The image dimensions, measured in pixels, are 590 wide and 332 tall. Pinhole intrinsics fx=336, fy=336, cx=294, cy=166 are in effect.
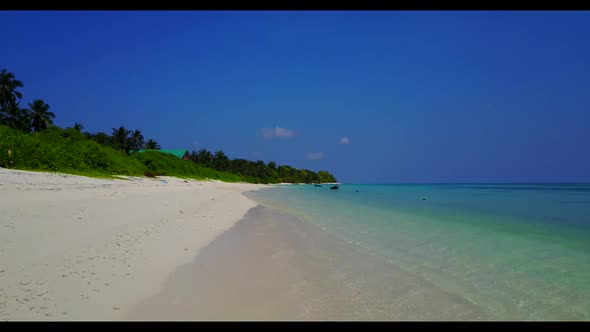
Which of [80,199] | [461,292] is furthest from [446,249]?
[80,199]

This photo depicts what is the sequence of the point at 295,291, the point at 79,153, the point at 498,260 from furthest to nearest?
the point at 79,153 < the point at 498,260 < the point at 295,291

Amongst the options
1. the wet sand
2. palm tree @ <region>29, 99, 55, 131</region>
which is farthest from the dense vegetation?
the wet sand

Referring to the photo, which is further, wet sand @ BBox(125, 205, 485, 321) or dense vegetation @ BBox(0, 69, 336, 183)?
dense vegetation @ BBox(0, 69, 336, 183)

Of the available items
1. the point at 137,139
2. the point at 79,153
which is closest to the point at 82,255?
the point at 79,153

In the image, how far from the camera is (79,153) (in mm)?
34594

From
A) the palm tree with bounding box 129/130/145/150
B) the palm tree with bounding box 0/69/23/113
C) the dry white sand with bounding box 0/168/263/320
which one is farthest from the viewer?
the palm tree with bounding box 129/130/145/150

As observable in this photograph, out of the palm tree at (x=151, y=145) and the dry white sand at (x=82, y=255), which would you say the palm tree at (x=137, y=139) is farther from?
the dry white sand at (x=82, y=255)

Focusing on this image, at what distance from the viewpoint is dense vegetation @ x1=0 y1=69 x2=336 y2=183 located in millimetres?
25156

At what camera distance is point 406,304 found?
4.87 m

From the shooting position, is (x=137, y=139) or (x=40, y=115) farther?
(x=137, y=139)

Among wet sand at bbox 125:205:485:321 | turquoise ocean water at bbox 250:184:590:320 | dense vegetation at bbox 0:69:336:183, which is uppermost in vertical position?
dense vegetation at bbox 0:69:336:183

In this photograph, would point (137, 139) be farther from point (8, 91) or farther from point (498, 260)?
point (498, 260)

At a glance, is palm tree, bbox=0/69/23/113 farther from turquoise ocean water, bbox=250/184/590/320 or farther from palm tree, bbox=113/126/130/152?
turquoise ocean water, bbox=250/184/590/320
